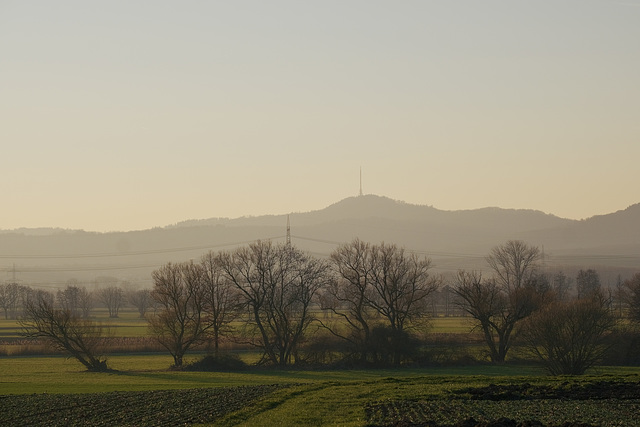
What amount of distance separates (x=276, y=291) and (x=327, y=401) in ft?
118

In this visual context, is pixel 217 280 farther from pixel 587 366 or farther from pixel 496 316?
pixel 587 366

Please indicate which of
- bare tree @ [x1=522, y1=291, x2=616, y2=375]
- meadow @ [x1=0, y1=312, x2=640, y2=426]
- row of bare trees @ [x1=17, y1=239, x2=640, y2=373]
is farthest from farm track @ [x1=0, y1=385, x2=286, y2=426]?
row of bare trees @ [x1=17, y1=239, x2=640, y2=373]

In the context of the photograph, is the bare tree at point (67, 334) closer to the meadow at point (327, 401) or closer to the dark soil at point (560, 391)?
the meadow at point (327, 401)

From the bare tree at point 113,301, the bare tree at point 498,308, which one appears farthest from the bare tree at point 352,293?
the bare tree at point 113,301

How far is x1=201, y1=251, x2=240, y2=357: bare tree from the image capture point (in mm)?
70375

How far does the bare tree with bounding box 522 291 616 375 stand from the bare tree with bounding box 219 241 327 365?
79.6 ft

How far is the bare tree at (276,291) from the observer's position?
2783 inches

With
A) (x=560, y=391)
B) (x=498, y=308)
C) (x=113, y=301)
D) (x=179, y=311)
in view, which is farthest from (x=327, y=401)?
(x=113, y=301)

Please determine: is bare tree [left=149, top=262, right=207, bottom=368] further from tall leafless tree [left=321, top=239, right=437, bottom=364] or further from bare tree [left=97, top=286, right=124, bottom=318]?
bare tree [left=97, top=286, right=124, bottom=318]

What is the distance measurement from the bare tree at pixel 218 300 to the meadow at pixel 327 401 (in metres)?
13.9

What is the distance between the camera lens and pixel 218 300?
7212 cm

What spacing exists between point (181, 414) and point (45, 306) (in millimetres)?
38770

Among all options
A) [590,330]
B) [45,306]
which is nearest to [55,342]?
[45,306]

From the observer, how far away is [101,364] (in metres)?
65.3
